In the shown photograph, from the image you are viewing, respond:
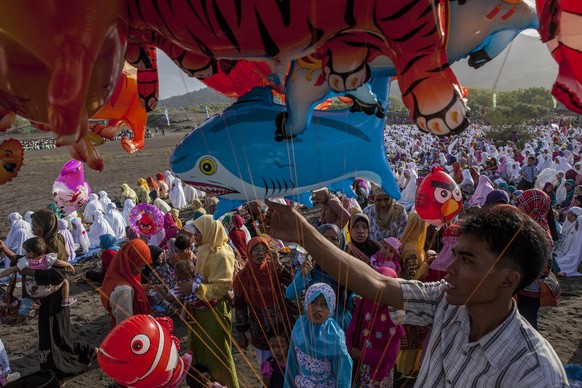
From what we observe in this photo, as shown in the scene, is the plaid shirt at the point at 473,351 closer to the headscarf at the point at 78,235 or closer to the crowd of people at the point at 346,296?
the crowd of people at the point at 346,296

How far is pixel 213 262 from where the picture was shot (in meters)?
3.38

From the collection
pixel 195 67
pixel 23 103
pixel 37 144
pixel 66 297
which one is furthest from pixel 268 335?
pixel 37 144

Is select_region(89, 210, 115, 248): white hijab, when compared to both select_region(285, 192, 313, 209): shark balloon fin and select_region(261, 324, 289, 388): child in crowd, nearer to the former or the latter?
select_region(261, 324, 289, 388): child in crowd

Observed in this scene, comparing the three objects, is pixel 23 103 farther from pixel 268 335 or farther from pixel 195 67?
pixel 268 335

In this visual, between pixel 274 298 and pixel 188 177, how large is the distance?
1592mm

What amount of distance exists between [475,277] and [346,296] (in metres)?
1.77

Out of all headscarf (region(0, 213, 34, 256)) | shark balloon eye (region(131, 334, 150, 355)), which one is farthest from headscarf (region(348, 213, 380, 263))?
headscarf (region(0, 213, 34, 256))

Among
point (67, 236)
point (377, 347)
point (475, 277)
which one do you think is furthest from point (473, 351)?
point (67, 236)

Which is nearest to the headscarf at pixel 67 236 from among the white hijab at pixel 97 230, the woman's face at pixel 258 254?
the white hijab at pixel 97 230

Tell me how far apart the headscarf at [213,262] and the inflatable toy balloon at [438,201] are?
1.63 metres

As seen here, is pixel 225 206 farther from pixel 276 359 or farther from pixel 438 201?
pixel 438 201

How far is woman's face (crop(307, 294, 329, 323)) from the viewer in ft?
8.19

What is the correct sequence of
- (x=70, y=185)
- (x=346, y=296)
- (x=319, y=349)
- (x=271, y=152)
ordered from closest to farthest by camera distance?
(x=271, y=152) < (x=319, y=349) < (x=346, y=296) < (x=70, y=185)

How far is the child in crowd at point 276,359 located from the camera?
3.11 m
